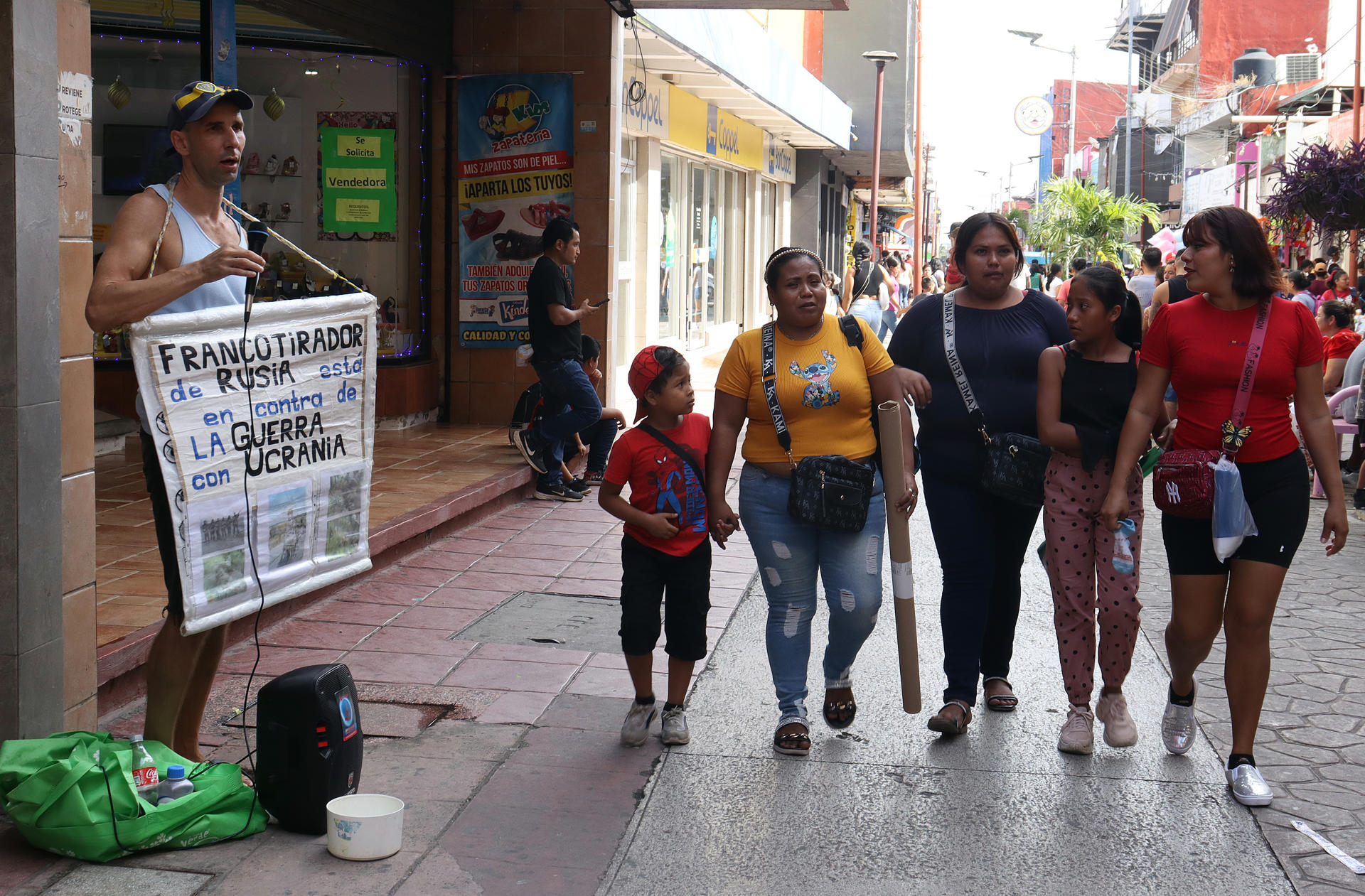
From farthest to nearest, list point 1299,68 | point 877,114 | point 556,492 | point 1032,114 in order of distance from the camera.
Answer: point 1032,114
point 1299,68
point 877,114
point 556,492

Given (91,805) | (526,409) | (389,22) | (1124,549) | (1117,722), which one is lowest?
(1117,722)

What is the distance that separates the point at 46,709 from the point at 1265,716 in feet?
13.8

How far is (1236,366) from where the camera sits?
13.4 ft

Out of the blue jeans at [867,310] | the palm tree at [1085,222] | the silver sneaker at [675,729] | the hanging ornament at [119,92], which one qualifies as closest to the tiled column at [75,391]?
the silver sneaker at [675,729]

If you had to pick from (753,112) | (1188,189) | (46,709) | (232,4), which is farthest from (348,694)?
(1188,189)

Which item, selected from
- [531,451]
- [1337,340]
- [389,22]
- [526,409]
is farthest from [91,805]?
[1337,340]

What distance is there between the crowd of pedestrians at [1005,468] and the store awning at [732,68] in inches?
259

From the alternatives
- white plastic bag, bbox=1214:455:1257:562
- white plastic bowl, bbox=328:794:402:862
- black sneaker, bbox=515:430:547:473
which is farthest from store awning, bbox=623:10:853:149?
white plastic bowl, bbox=328:794:402:862

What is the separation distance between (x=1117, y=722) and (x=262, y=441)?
3.00 metres

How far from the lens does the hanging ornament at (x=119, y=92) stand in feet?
31.2

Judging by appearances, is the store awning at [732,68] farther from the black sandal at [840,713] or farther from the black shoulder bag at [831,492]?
the black sandal at [840,713]

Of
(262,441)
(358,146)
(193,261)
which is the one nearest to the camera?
(193,261)

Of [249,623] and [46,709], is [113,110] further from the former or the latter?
[46,709]

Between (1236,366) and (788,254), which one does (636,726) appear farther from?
(1236,366)
